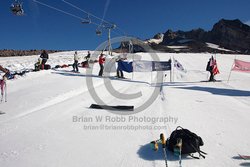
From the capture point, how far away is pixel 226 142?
19.7 feet

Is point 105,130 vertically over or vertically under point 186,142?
under

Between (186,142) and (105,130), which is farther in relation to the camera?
(105,130)

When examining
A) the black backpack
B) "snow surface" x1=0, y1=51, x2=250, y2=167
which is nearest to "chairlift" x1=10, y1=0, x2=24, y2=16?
"snow surface" x1=0, y1=51, x2=250, y2=167

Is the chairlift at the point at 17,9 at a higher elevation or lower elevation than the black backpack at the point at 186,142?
higher

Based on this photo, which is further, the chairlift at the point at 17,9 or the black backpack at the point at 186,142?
the chairlift at the point at 17,9

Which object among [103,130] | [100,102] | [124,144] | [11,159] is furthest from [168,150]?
[100,102]

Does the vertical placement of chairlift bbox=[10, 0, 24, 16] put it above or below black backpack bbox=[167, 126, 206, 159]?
above

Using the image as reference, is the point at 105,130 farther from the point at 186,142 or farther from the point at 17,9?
the point at 17,9

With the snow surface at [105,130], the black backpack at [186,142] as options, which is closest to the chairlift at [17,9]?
the snow surface at [105,130]

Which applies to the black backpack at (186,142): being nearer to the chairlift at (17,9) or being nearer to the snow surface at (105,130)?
the snow surface at (105,130)

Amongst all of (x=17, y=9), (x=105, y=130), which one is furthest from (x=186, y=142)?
(x=17, y=9)

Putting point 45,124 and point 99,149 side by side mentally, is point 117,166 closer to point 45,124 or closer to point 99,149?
point 99,149

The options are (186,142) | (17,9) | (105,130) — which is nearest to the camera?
(186,142)

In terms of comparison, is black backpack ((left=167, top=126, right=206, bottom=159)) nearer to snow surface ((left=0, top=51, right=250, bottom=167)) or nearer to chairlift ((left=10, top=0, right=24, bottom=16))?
snow surface ((left=0, top=51, right=250, bottom=167))
